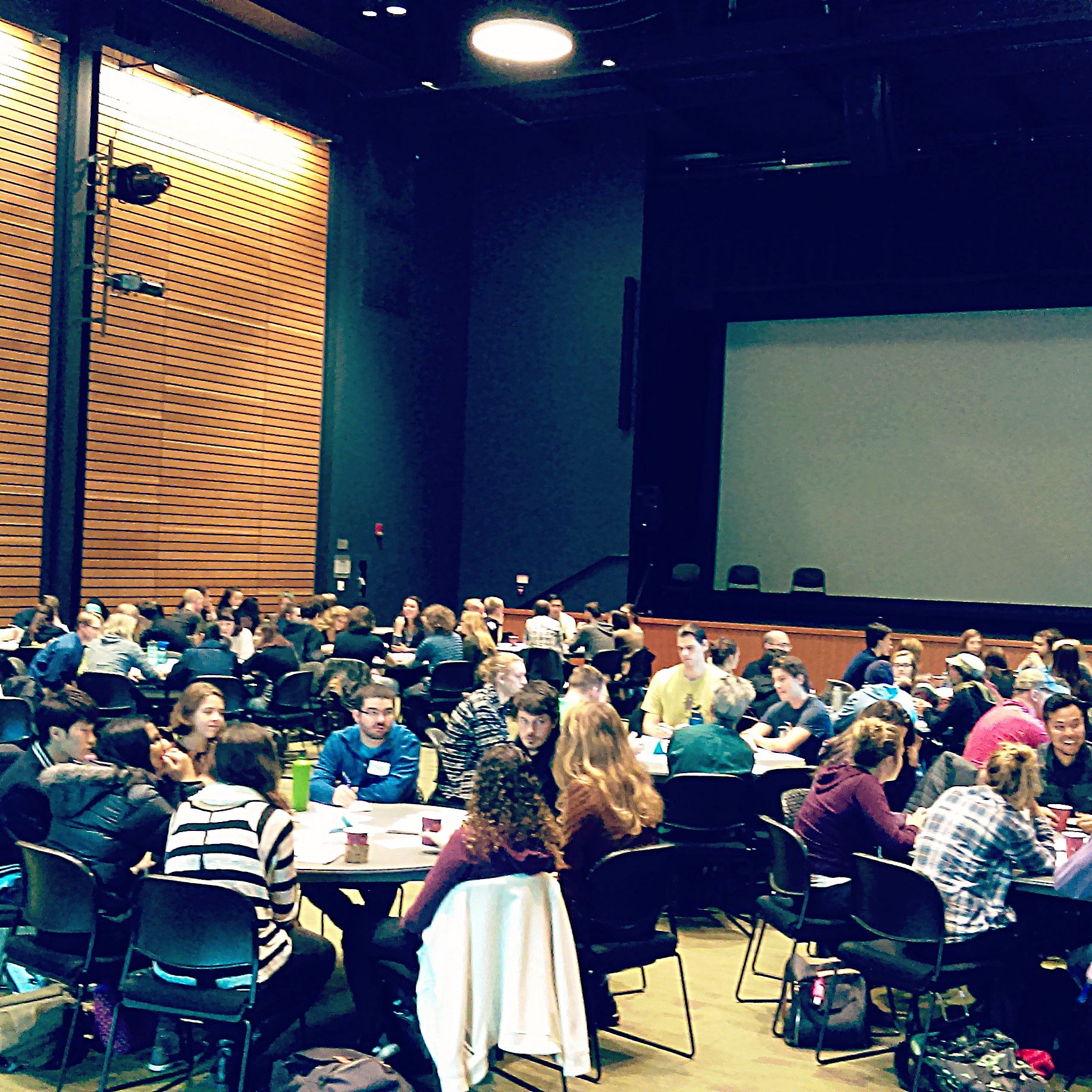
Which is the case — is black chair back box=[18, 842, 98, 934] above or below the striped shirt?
below

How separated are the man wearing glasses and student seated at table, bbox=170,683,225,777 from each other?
3.51 m

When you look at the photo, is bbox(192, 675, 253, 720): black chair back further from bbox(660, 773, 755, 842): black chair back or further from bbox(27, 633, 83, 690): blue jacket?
Answer: bbox(660, 773, 755, 842): black chair back

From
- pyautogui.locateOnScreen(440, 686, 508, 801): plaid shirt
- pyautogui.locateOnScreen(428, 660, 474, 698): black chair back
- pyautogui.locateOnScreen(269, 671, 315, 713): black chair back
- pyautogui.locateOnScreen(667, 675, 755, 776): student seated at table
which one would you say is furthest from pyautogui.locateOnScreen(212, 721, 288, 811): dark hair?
pyautogui.locateOnScreen(428, 660, 474, 698): black chair back

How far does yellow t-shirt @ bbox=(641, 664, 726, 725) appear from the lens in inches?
281

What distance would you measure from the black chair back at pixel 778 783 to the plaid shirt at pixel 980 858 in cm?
133

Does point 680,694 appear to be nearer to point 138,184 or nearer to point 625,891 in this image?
point 625,891

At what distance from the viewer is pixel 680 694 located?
7.21 m

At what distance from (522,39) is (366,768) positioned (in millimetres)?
6651

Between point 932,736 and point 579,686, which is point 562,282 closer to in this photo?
point 932,736

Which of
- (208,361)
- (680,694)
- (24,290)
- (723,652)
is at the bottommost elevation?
(680,694)

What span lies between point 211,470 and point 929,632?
8447 millimetres

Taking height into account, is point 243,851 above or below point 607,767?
below

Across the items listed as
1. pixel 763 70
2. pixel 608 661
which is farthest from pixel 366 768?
pixel 763 70

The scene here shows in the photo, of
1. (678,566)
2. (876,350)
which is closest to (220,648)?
(678,566)
